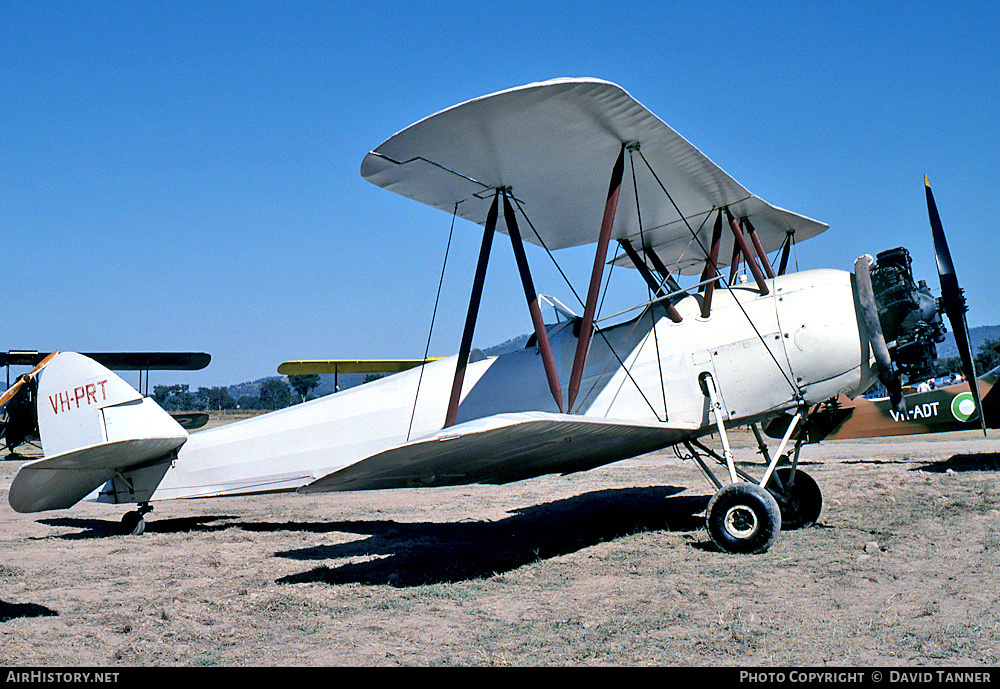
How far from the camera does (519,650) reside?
11.8 ft

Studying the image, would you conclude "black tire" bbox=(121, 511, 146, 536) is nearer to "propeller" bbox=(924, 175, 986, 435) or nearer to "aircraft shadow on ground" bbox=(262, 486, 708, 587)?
"aircraft shadow on ground" bbox=(262, 486, 708, 587)

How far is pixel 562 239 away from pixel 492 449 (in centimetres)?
446

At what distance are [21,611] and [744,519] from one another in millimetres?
5508

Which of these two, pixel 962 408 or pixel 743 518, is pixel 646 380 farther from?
pixel 962 408

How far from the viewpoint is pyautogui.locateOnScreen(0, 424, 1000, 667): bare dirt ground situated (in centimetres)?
357

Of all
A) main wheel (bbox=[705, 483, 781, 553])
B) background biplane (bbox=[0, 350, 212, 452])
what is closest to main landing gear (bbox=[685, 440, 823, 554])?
main wheel (bbox=[705, 483, 781, 553])

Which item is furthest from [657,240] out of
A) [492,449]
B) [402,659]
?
[402,659]

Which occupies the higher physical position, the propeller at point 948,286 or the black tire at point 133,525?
the propeller at point 948,286

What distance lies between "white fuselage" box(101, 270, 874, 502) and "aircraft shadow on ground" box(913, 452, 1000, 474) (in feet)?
21.6

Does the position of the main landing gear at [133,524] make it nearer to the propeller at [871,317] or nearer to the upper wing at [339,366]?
the propeller at [871,317]

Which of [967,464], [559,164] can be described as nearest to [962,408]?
[967,464]

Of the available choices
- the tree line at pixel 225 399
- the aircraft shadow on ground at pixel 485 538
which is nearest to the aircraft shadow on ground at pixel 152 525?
the aircraft shadow on ground at pixel 485 538

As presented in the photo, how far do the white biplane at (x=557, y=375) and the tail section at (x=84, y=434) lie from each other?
0.07 feet

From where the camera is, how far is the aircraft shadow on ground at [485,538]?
5.89 metres
